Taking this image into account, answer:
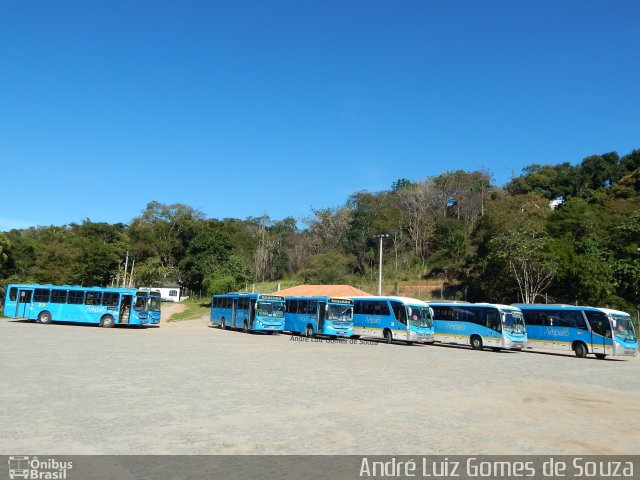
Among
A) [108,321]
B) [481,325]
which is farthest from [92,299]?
[481,325]

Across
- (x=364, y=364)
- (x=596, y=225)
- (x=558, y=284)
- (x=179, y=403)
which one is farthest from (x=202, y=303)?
(x=179, y=403)

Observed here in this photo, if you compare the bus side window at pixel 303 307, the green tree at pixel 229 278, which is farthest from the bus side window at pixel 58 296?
the green tree at pixel 229 278

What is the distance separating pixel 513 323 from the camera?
29.3m

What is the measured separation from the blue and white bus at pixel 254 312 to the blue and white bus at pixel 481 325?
32.1ft

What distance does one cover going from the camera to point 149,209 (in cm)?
8388

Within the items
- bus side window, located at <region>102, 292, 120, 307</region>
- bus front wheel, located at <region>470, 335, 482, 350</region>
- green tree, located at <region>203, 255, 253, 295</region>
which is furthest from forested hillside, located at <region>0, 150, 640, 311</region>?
bus side window, located at <region>102, 292, 120, 307</region>

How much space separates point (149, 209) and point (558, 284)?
199ft

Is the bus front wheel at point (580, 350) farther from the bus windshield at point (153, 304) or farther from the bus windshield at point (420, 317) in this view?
the bus windshield at point (153, 304)

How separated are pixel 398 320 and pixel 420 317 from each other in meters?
1.25

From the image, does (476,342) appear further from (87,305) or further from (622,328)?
(87,305)
